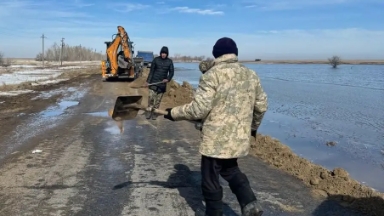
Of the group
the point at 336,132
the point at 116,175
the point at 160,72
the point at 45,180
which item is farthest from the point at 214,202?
the point at 336,132

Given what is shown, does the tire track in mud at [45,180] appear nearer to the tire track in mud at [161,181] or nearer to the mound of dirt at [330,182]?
the tire track in mud at [161,181]

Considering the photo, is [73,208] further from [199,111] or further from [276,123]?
[276,123]

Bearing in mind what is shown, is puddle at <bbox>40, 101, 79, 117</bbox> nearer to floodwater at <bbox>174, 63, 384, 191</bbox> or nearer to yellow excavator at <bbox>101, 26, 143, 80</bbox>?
floodwater at <bbox>174, 63, 384, 191</bbox>

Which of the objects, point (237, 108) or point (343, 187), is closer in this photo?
point (237, 108)

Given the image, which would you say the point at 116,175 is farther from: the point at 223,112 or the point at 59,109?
the point at 59,109

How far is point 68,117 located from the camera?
12352 millimetres

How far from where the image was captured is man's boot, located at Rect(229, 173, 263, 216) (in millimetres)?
4059

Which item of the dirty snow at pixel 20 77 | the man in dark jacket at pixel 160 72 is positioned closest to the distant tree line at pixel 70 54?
the dirty snow at pixel 20 77

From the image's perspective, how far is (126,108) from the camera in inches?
219

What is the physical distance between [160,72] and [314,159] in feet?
14.9

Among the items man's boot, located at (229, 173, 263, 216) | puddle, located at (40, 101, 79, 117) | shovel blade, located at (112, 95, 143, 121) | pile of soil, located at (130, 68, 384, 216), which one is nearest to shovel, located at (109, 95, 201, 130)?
shovel blade, located at (112, 95, 143, 121)

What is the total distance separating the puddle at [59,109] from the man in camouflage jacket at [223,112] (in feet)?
32.9

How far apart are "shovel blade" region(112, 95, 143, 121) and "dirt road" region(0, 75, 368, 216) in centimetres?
97

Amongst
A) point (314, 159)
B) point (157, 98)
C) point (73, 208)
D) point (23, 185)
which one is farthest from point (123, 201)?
point (157, 98)
